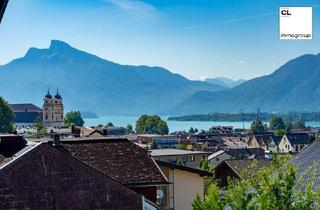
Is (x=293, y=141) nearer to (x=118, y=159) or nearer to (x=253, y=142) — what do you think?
(x=253, y=142)

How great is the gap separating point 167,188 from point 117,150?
262 cm

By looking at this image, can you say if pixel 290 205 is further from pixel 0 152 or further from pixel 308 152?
pixel 0 152

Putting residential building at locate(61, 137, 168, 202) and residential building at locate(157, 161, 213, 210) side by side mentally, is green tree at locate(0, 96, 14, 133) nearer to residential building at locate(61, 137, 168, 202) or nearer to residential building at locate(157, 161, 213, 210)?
residential building at locate(157, 161, 213, 210)

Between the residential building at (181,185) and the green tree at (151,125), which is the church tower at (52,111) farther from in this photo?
the residential building at (181,185)

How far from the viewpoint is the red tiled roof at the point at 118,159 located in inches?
753

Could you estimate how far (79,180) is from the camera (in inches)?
628

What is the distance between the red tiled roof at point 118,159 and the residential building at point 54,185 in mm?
2305

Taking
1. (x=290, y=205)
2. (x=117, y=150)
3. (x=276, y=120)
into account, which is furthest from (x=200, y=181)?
(x=276, y=120)

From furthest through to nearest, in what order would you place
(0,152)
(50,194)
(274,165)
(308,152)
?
1. (0,152)
2. (50,194)
3. (308,152)
4. (274,165)

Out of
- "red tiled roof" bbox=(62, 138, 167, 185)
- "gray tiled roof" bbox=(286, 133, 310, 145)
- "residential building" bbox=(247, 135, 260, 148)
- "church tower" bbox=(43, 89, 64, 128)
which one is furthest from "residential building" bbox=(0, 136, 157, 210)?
"church tower" bbox=(43, 89, 64, 128)

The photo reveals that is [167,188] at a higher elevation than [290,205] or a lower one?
lower

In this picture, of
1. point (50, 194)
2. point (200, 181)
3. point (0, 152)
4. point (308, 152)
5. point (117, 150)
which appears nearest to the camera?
point (308, 152)

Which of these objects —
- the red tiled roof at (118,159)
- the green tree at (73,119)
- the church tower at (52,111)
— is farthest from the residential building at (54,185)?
the church tower at (52,111)

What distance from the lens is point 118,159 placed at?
1997 centimetres
